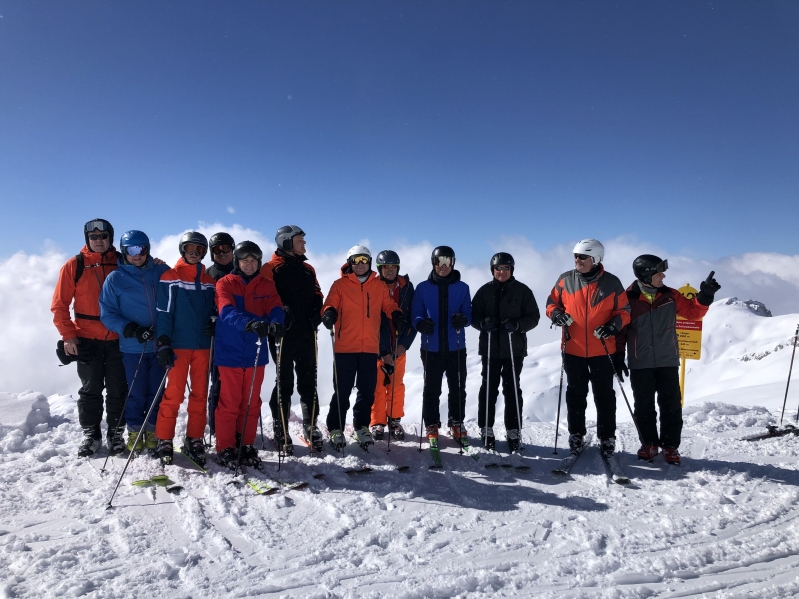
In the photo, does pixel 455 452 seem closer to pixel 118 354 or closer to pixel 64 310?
pixel 118 354

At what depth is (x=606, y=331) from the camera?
5199 millimetres

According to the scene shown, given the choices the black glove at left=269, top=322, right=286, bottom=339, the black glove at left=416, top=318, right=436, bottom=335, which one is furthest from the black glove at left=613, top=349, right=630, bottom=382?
the black glove at left=269, top=322, right=286, bottom=339

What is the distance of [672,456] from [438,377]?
279cm

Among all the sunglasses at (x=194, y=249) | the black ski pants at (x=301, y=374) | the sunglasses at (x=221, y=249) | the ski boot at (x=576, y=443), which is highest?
the sunglasses at (x=221, y=249)

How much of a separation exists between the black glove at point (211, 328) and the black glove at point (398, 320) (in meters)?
2.07

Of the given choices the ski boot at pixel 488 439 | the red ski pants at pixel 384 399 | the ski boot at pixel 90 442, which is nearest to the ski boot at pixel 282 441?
the red ski pants at pixel 384 399

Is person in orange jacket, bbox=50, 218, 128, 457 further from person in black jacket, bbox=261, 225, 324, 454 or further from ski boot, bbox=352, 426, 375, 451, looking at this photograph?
ski boot, bbox=352, 426, 375, 451

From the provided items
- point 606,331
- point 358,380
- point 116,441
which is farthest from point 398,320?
point 116,441

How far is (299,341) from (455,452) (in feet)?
7.58

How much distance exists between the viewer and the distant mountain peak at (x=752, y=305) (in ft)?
171

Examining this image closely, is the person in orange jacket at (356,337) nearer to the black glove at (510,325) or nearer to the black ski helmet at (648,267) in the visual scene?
the black glove at (510,325)

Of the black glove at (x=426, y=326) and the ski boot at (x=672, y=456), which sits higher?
the black glove at (x=426, y=326)

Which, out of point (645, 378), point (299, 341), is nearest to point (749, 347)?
point (645, 378)

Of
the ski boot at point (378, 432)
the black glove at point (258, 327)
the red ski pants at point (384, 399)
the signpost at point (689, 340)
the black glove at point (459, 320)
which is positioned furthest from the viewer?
the signpost at point (689, 340)
